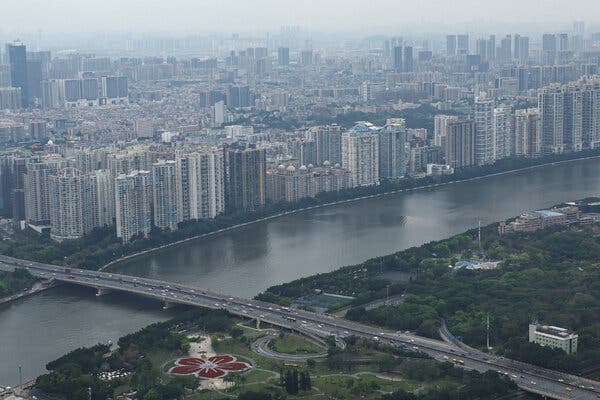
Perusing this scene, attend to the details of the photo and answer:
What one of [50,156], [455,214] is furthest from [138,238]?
[455,214]

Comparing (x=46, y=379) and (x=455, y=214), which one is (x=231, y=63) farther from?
(x=46, y=379)

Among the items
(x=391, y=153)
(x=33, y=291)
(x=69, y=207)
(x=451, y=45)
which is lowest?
(x=33, y=291)

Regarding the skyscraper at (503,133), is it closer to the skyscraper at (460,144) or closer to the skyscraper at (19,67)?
the skyscraper at (460,144)

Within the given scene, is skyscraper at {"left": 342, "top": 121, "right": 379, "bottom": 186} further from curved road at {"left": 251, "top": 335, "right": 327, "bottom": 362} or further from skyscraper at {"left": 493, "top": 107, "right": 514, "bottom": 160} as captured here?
curved road at {"left": 251, "top": 335, "right": 327, "bottom": 362}

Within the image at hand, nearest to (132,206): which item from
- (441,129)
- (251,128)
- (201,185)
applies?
(201,185)

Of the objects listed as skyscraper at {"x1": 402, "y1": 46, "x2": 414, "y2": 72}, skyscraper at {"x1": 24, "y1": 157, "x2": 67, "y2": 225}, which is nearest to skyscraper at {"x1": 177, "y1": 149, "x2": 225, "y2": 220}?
skyscraper at {"x1": 24, "y1": 157, "x2": 67, "y2": 225}

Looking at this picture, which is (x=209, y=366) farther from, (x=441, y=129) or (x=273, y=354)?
(x=441, y=129)
